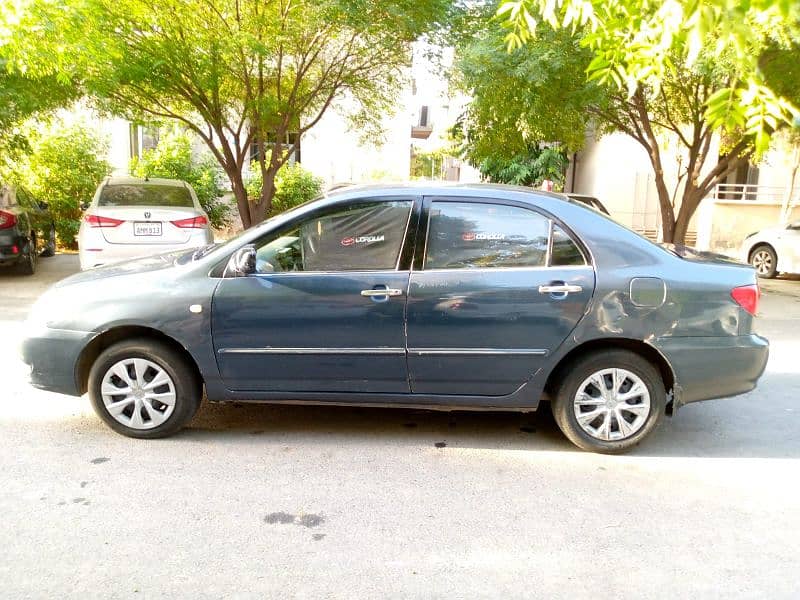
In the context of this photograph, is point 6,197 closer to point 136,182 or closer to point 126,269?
point 136,182

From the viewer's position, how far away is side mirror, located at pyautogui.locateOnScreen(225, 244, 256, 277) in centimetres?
438

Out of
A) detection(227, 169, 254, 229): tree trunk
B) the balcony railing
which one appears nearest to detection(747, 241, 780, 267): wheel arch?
the balcony railing

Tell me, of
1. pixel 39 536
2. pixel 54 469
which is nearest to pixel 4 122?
pixel 54 469

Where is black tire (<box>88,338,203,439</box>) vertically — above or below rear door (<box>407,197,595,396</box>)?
below

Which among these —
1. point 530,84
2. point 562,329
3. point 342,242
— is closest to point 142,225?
point 342,242

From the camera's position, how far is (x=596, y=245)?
4359 mm

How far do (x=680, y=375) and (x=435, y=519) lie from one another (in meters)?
1.87

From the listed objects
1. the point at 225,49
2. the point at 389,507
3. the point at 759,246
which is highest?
the point at 225,49

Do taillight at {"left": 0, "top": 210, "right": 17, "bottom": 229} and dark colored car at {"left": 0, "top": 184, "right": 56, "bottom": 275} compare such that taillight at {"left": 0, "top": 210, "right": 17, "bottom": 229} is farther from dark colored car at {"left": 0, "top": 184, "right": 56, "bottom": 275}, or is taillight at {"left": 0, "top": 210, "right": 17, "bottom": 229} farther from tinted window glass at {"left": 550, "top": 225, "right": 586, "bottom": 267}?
tinted window glass at {"left": 550, "top": 225, "right": 586, "bottom": 267}

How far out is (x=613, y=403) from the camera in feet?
14.4

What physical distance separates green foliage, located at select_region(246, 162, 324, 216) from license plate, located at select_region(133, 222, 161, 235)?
29.1 ft

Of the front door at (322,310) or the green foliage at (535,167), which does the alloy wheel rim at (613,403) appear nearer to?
the front door at (322,310)

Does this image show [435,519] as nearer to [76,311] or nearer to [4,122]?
[76,311]

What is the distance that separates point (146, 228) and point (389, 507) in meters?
6.61
